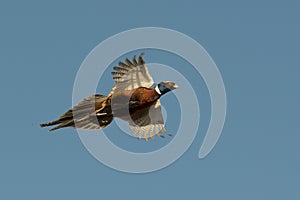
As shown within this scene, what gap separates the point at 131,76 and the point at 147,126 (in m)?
2.87

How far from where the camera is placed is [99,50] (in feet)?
127

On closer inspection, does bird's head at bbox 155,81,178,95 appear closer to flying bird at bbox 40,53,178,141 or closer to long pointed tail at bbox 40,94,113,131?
flying bird at bbox 40,53,178,141

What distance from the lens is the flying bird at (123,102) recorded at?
38938 millimetres

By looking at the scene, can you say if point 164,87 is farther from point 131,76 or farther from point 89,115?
point 89,115

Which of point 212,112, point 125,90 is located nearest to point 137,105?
point 125,90

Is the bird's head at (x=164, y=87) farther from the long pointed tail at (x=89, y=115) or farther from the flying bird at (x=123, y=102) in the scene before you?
the long pointed tail at (x=89, y=115)

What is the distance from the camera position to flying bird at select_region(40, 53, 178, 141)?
3894cm

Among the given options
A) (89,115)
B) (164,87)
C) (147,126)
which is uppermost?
(164,87)

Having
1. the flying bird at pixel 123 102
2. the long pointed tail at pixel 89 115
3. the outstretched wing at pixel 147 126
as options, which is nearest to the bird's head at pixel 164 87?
the flying bird at pixel 123 102

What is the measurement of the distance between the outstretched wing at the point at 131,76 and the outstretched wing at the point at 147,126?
185 centimetres

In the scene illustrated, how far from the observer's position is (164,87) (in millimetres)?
39281

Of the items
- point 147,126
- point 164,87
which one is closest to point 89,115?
point 147,126

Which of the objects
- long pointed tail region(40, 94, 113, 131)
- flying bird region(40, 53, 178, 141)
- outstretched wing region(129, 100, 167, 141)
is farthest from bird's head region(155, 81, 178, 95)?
long pointed tail region(40, 94, 113, 131)

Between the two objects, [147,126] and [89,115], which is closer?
[89,115]
